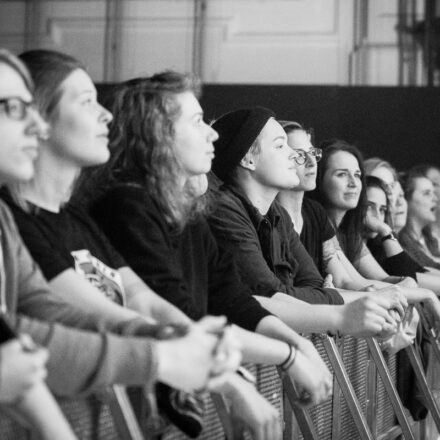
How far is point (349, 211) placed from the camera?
4.13 metres

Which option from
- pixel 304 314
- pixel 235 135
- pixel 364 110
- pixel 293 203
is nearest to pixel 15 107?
pixel 304 314

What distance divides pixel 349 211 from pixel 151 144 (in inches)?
74.0

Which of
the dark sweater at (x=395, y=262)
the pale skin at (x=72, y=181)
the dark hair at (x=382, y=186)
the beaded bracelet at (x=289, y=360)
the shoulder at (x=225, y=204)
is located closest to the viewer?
the pale skin at (x=72, y=181)

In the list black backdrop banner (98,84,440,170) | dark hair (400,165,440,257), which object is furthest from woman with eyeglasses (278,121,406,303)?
black backdrop banner (98,84,440,170)

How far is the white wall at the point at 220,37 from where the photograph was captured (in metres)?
6.79

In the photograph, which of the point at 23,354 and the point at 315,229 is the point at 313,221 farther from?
the point at 23,354

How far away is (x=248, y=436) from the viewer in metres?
2.25

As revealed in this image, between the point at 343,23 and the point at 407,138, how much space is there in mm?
978

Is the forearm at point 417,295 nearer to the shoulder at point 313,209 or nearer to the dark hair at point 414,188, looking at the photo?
the shoulder at point 313,209

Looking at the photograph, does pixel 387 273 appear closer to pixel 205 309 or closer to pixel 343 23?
pixel 205 309

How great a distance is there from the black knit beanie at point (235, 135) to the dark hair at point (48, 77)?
114cm

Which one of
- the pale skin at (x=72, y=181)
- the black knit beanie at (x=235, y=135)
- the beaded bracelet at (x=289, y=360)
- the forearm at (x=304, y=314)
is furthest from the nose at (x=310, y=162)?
the beaded bracelet at (x=289, y=360)

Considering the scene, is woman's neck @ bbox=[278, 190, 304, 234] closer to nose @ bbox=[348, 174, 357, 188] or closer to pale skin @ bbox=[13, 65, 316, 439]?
nose @ bbox=[348, 174, 357, 188]

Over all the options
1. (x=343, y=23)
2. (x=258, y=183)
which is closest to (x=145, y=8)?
(x=343, y=23)
